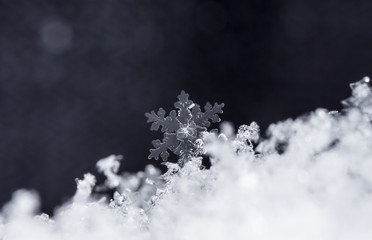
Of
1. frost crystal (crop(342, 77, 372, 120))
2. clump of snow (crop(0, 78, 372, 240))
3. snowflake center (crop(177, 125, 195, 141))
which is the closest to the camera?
clump of snow (crop(0, 78, 372, 240))

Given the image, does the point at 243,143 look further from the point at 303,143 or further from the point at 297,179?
the point at 297,179

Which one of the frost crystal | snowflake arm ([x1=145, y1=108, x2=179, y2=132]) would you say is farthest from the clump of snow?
snowflake arm ([x1=145, y1=108, x2=179, y2=132])

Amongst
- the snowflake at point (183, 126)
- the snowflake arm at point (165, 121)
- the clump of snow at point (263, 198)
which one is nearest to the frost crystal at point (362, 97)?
the clump of snow at point (263, 198)

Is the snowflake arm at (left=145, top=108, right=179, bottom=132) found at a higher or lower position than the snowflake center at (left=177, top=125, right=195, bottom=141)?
higher

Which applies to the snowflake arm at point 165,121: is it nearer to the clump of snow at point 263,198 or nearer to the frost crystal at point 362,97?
the clump of snow at point 263,198

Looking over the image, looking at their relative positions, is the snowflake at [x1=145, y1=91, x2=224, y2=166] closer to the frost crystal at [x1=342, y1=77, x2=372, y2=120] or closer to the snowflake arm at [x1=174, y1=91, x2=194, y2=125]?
the snowflake arm at [x1=174, y1=91, x2=194, y2=125]

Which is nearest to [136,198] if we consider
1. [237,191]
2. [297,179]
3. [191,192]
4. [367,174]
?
[191,192]

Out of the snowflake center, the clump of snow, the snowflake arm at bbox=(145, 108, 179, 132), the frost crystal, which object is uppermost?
the snowflake arm at bbox=(145, 108, 179, 132)
